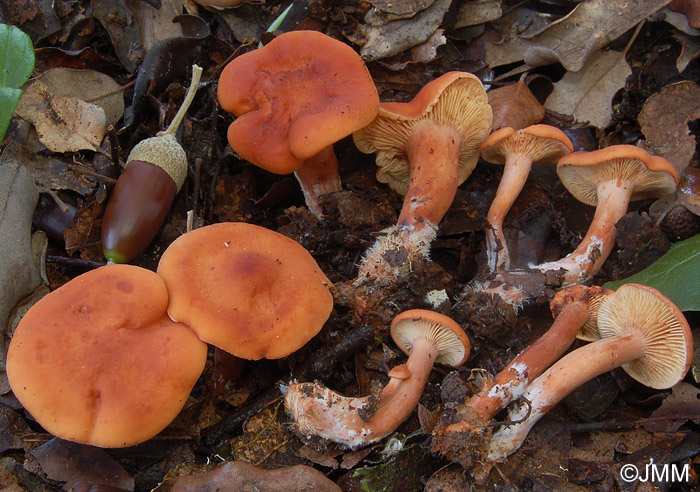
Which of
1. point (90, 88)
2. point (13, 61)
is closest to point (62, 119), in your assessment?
point (90, 88)

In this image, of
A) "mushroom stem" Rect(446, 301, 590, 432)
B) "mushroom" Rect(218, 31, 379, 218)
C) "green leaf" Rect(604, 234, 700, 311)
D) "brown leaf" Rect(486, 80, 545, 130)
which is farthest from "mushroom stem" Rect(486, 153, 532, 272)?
"mushroom" Rect(218, 31, 379, 218)

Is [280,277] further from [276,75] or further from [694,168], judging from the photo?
[694,168]

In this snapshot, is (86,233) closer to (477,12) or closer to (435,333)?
(435,333)

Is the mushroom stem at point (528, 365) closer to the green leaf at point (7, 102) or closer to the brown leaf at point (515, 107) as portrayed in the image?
the brown leaf at point (515, 107)

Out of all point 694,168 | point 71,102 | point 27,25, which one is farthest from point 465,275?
point 27,25

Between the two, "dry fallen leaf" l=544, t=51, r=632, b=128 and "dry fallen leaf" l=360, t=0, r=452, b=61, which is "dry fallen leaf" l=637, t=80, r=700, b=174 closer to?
"dry fallen leaf" l=544, t=51, r=632, b=128

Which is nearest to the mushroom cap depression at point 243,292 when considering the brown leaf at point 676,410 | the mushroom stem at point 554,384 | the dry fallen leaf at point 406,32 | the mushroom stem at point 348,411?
the mushroom stem at point 348,411

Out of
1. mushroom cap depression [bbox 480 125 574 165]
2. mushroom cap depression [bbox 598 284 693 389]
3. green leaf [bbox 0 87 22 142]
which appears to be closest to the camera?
mushroom cap depression [bbox 598 284 693 389]
